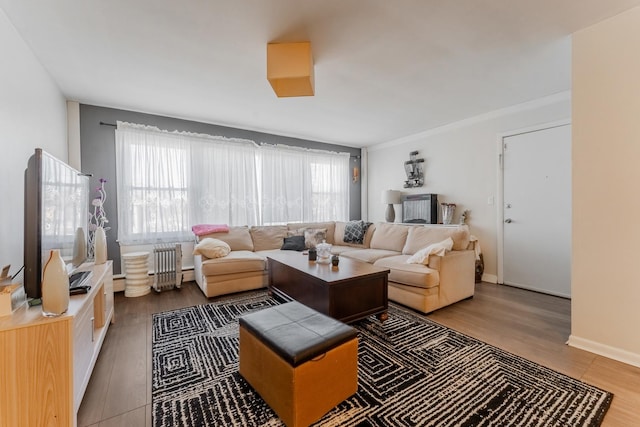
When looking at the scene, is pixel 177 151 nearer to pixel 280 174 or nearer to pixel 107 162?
pixel 107 162

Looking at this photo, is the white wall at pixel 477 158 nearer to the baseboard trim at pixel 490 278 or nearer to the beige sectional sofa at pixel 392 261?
the baseboard trim at pixel 490 278

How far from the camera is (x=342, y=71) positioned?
2635mm

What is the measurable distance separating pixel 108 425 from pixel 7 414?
0.40m

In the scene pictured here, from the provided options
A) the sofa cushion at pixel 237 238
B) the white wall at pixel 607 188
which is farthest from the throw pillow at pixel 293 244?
the white wall at pixel 607 188

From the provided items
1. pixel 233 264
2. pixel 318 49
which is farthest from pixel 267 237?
pixel 318 49

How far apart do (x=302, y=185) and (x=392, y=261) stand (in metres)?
2.54

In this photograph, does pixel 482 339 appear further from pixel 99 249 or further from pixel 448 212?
pixel 99 249

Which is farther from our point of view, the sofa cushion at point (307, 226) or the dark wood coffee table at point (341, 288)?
the sofa cushion at point (307, 226)

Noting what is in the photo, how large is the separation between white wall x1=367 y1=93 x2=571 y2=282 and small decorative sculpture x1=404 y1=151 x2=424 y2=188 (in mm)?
90

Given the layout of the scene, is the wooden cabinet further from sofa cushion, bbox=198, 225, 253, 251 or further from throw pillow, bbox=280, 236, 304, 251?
throw pillow, bbox=280, 236, 304, 251

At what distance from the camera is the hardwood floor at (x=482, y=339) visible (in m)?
1.46

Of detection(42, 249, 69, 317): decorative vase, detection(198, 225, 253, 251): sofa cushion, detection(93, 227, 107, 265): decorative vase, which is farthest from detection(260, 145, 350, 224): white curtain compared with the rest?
detection(42, 249, 69, 317): decorative vase

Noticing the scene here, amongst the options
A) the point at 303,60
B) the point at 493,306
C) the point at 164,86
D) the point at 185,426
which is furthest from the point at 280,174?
the point at 185,426

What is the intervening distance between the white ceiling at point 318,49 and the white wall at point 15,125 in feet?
0.58
